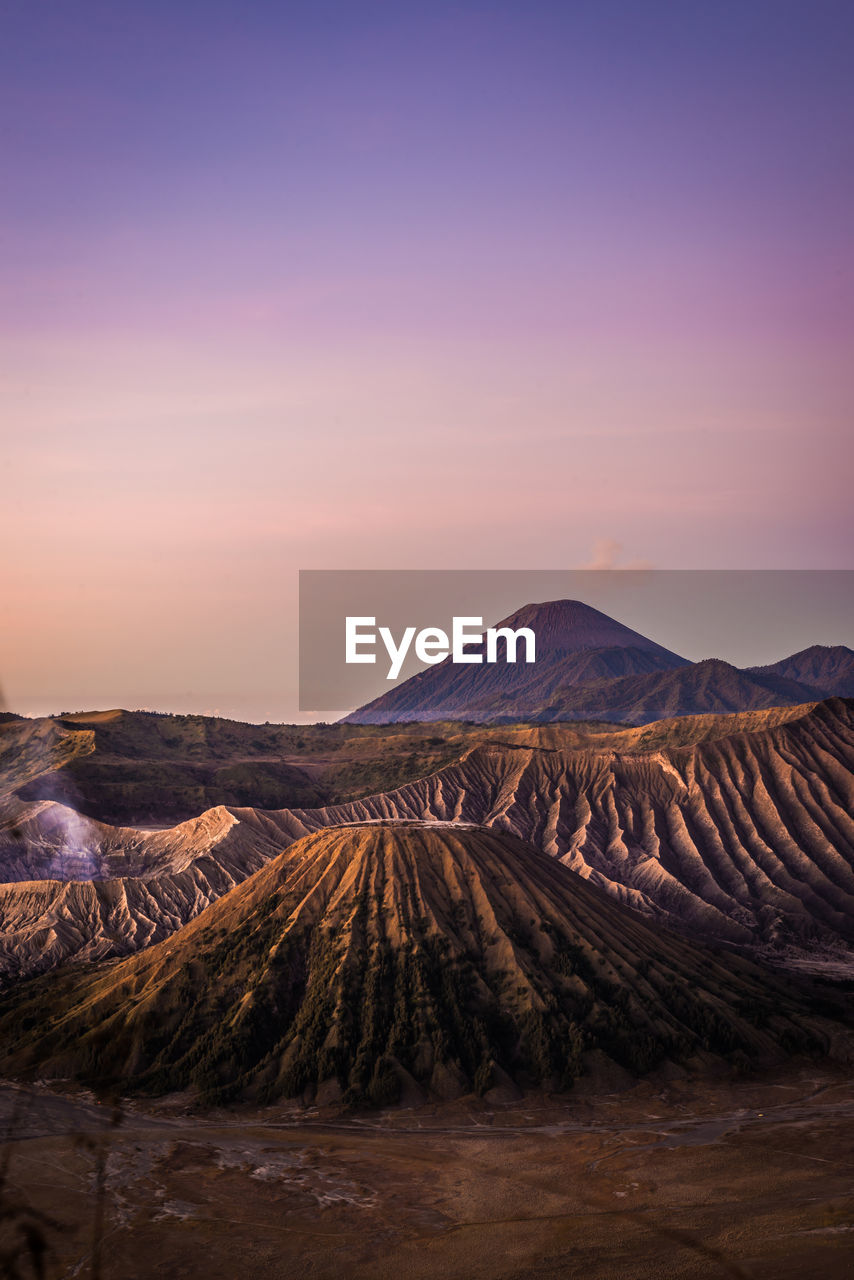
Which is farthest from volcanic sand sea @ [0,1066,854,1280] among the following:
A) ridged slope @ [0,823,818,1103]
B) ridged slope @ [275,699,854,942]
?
ridged slope @ [275,699,854,942]

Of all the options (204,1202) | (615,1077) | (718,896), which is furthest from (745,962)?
(204,1202)

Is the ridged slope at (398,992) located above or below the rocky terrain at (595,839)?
below

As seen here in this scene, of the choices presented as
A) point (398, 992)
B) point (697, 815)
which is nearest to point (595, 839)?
point (697, 815)

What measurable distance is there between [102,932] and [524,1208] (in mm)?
63296

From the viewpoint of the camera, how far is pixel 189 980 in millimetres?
73688

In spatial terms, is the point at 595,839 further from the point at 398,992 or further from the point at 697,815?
the point at 398,992

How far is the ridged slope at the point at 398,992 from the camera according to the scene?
6644 centimetres

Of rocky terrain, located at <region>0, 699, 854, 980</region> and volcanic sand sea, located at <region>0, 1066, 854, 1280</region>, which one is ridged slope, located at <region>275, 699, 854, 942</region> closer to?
rocky terrain, located at <region>0, 699, 854, 980</region>

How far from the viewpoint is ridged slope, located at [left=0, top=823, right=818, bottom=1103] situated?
66.4 m

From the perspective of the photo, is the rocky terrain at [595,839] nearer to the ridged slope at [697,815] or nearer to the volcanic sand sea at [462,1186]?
the ridged slope at [697,815]

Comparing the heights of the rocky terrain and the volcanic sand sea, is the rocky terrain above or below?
above

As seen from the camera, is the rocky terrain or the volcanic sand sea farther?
the rocky terrain

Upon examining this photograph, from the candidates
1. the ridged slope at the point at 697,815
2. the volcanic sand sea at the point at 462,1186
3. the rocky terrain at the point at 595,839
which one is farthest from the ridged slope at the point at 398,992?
the ridged slope at the point at 697,815

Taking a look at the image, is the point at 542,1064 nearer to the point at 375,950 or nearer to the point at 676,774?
the point at 375,950
